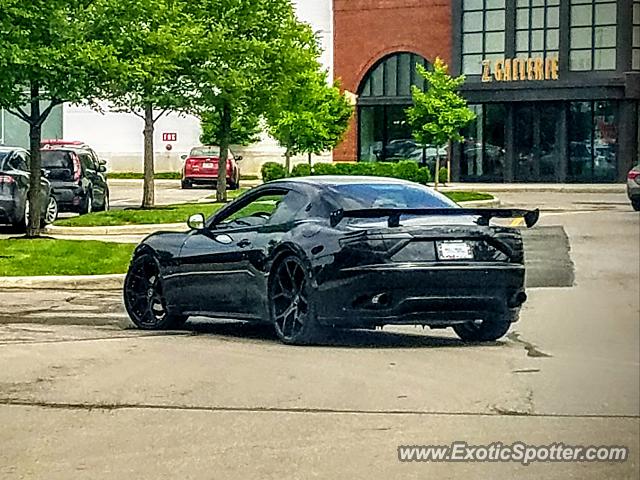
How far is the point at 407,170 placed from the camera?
6.10m

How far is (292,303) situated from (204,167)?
0.71 metres

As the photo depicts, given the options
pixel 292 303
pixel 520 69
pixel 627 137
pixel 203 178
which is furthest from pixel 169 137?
pixel 627 137

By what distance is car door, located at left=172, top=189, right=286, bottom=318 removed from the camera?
22.1 ft

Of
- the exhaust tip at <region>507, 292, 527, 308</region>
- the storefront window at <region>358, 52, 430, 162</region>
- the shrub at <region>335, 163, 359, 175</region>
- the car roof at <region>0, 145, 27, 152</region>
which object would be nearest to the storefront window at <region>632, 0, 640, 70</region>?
the exhaust tip at <region>507, 292, 527, 308</region>

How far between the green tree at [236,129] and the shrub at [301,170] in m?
0.32

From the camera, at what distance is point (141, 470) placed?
468 cm

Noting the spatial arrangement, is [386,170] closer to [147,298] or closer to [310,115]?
[310,115]

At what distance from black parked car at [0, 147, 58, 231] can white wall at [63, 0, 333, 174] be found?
3.15m

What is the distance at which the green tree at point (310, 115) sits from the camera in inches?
231

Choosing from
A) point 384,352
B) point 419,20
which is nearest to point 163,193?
point 384,352

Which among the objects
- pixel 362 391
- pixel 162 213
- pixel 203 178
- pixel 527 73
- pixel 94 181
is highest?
pixel 527 73

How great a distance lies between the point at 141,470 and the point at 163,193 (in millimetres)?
2845

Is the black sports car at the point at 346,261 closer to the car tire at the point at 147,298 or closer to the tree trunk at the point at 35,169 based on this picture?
the car tire at the point at 147,298

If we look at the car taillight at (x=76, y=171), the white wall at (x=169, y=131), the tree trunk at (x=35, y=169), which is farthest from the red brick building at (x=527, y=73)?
the tree trunk at (x=35, y=169)
